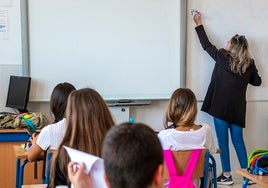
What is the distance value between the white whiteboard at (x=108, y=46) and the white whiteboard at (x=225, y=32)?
0.16 m

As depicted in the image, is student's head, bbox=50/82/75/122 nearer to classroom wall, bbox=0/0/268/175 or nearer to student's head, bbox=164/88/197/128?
student's head, bbox=164/88/197/128

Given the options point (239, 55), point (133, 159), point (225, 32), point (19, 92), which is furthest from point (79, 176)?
point (225, 32)

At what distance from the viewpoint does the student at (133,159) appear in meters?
1.06

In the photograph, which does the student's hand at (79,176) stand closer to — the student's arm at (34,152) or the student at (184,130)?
the student at (184,130)

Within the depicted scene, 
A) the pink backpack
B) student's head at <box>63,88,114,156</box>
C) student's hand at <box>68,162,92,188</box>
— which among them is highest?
student's head at <box>63,88,114,156</box>

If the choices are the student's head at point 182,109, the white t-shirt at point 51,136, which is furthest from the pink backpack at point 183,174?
the white t-shirt at point 51,136

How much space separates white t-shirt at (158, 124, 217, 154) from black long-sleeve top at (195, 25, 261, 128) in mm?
1857

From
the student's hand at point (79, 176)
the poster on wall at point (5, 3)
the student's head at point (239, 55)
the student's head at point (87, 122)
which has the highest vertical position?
the poster on wall at point (5, 3)

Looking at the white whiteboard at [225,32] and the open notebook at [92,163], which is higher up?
the white whiteboard at [225,32]

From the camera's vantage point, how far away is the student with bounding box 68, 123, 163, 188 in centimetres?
106

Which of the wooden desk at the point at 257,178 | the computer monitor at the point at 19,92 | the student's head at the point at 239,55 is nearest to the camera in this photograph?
the wooden desk at the point at 257,178

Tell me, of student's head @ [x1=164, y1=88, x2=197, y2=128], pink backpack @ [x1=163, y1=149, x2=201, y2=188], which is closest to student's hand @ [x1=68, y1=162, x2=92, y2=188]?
pink backpack @ [x1=163, y1=149, x2=201, y2=188]

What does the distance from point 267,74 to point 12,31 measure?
113 inches

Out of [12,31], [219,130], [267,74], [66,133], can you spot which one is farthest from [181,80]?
[66,133]
